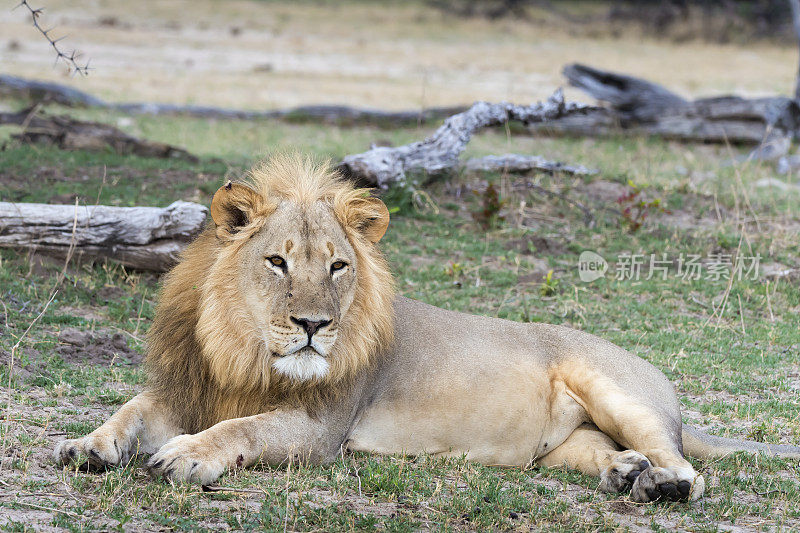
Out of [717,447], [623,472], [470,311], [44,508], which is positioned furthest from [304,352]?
[470,311]

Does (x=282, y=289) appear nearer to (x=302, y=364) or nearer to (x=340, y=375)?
(x=302, y=364)

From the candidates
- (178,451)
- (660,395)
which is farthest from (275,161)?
(660,395)

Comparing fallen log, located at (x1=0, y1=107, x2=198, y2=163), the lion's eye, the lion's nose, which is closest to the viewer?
the lion's nose

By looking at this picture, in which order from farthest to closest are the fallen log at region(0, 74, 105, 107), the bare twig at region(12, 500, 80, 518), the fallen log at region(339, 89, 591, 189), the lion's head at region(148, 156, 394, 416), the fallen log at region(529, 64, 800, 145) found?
the fallen log at region(0, 74, 105, 107)
the fallen log at region(529, 64, 800, 145)
the fallen log at region(339, 89, 591, 189)
the lion's head at region(148, 156, 394, 416)
the bare twig at region(12, 500, 80, 518)

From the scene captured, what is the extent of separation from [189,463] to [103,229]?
11.1 feet

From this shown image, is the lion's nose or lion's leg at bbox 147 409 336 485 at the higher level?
the lion's nose

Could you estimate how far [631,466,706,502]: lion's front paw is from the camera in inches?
144

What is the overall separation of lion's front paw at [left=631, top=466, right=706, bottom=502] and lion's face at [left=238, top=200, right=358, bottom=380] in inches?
53.7

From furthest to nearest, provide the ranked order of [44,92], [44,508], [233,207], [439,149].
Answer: [44,92] < [439,149] < [233,207] < [44,508]

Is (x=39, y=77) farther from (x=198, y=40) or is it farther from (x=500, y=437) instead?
(x=500, y=437)

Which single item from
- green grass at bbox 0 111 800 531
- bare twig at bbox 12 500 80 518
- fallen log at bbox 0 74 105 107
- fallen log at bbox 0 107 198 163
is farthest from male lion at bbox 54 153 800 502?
fallen log at bbox 0 74 105 107

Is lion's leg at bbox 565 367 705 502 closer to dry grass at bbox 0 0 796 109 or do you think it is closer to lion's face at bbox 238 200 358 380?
lion's face at bbox 238 200 358 380

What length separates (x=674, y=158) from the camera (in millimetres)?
11664

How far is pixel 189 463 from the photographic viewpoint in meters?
3.42
